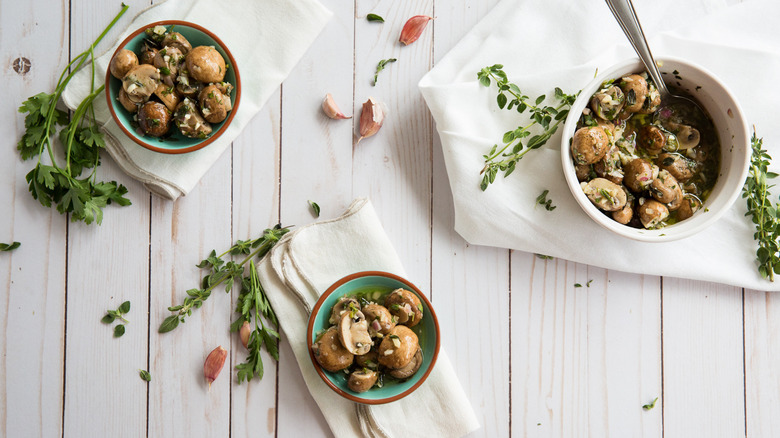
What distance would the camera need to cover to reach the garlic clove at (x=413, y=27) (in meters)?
1.28

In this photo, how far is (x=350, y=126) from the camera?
1.29m

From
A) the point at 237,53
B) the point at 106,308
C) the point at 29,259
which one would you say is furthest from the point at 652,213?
the point at 29,259

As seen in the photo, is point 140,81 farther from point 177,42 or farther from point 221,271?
point 221,271

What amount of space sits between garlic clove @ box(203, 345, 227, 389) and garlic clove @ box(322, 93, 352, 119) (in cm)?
62

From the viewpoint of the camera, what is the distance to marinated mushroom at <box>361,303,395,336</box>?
44.1 inches

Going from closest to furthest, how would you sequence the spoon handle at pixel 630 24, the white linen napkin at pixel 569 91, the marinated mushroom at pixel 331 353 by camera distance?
the spoon handle at pixel 630 24 < the marinated mushroom at pixel 331 353 < the white linen napkin at pixel 569 91

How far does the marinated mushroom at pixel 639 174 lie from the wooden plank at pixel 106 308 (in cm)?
110

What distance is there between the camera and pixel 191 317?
129 cm

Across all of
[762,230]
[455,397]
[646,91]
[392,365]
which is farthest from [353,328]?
[762,230]

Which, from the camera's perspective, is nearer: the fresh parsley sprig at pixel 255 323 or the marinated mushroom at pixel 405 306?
the marinated mushroom at pixel 405 306

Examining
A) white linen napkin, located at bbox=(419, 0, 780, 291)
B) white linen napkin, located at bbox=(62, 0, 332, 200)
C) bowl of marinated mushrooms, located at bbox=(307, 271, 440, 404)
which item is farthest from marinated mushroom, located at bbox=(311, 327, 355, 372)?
white linen napkin, located at bbox=(62, 0, 332, 200)

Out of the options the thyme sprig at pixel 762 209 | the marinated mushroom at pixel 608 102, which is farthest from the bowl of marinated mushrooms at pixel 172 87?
the thyme sprig at pixel 762 209

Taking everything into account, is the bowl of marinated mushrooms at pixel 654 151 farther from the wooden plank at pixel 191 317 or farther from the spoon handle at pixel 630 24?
the wooden plank at pixel 191 317

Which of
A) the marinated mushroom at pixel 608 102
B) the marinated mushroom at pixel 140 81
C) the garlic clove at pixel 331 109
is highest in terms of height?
the marinated mushroom at pixel 140 81
